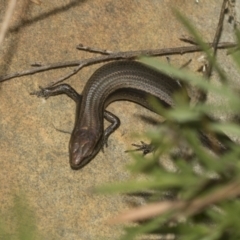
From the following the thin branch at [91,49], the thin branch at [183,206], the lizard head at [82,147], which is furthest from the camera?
the thin branch at [91,49]

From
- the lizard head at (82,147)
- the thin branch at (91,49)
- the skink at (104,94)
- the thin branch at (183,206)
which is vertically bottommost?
the thin branch at (183,206)

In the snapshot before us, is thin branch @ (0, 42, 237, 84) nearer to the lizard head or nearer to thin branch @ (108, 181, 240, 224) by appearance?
the lizard head

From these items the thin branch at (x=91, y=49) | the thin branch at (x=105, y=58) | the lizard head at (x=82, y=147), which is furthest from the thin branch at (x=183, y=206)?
the thin branch at (x=91, y=49)

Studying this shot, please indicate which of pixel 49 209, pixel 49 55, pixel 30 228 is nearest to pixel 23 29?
pixel 49 55

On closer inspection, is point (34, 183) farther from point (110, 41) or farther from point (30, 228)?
point (30, 228)

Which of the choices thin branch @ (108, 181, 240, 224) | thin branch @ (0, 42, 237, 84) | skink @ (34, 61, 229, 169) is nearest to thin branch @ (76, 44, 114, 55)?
thin branch @ (0, 42, 237, 84)

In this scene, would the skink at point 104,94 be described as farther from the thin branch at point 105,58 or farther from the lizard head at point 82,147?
the thin branch at point 105,58

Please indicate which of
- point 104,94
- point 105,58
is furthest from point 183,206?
point 104,94

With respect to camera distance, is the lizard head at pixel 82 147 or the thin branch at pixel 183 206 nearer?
the thin branch at pixel 183 206
